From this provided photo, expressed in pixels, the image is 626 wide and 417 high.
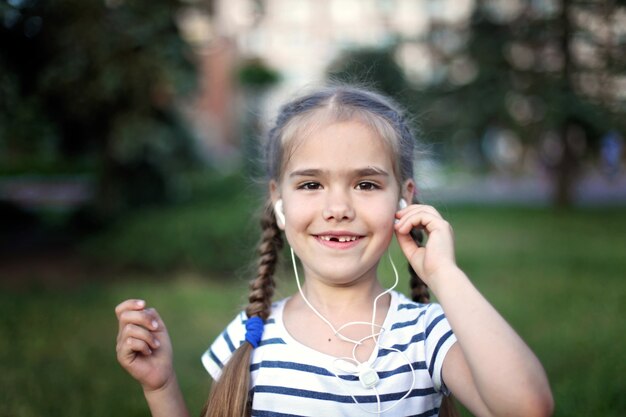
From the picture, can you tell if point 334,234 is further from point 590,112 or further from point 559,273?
point 590,112

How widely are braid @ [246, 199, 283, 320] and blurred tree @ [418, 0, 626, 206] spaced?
484 inches

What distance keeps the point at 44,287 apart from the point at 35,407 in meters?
3.45

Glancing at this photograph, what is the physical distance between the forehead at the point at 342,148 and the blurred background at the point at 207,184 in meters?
0.47

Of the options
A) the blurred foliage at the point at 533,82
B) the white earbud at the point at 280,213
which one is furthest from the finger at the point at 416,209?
the blurred foliage at the point at 533,82

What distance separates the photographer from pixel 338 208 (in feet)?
5.77

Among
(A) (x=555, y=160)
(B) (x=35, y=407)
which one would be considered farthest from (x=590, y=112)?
(B) (x=35, y=407)

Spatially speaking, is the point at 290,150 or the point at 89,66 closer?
the point at 290,150

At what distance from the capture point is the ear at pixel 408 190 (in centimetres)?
195

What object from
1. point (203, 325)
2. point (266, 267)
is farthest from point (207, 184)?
point (266, 267)

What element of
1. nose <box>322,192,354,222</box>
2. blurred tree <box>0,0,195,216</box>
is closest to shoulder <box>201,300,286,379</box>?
nose <box>322,192,354,222</box>

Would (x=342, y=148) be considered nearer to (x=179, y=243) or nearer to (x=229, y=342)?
(x=229, y=342)

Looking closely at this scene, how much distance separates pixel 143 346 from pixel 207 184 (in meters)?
12.9

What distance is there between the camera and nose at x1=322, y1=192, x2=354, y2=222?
1.76m

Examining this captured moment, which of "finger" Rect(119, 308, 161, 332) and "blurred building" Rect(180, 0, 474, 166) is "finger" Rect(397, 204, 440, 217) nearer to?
"finger" Rect(119, 308, 161, 332)
